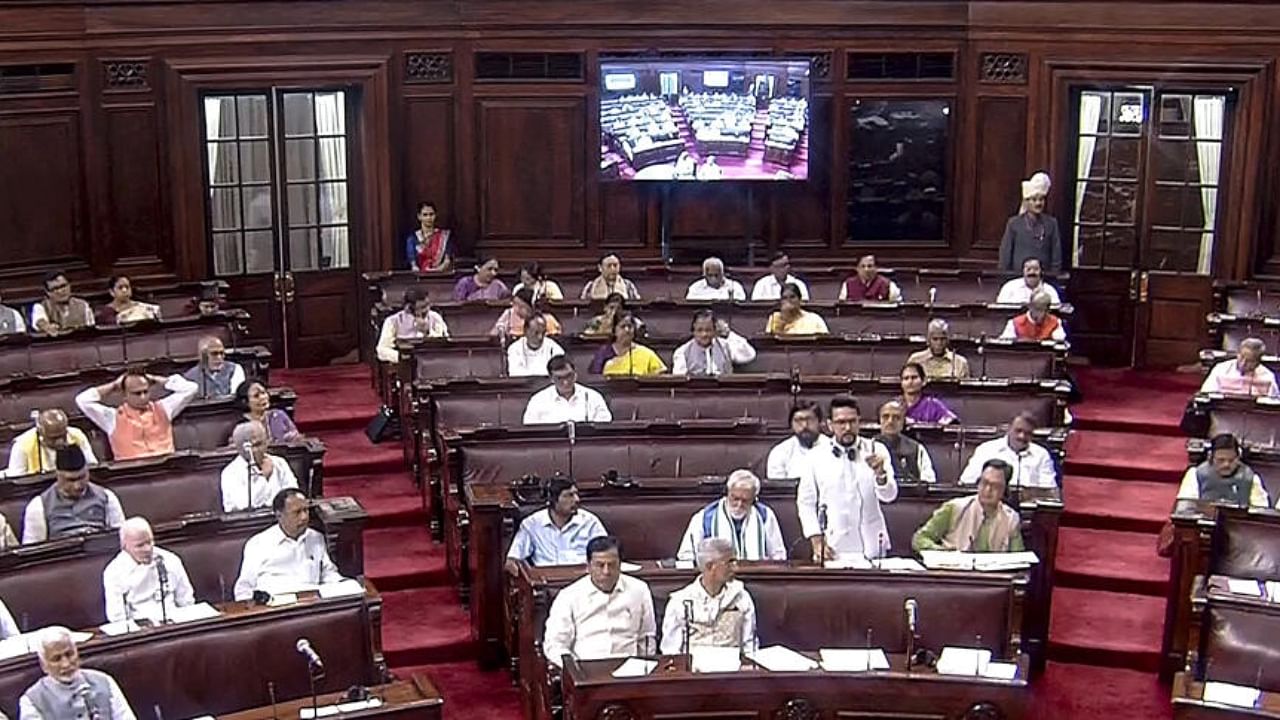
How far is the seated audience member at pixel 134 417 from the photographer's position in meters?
9.59

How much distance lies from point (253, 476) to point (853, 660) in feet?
10.9

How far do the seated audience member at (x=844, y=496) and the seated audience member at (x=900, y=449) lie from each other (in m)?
→ 0.62

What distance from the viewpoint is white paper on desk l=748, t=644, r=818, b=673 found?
705 centimetres

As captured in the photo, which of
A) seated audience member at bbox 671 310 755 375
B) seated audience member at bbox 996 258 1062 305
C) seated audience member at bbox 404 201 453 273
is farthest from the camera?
seated audience member at bbox 404 201 453 273

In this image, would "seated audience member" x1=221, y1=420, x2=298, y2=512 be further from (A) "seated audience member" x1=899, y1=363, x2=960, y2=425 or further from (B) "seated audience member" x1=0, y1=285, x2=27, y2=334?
(B) "seated audience member" x1=0, y1=285, x2=27, y2=334

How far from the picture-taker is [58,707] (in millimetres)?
6539

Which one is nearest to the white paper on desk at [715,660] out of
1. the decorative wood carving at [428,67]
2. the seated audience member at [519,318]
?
the seated audience member at [519,318]

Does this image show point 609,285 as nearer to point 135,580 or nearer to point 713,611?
point 713,611

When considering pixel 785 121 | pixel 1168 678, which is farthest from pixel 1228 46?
pixel 1168 678

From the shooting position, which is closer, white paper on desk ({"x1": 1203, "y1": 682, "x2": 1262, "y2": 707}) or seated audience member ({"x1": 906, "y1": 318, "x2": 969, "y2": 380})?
white paper on desk ({"x1": 1203, "y1": 682, "x2": 1262, "y2": 707})

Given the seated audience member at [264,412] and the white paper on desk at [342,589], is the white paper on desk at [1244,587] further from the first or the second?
the seated audience member at [264,412]

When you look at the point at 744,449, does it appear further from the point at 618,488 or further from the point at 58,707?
the point at 58,707

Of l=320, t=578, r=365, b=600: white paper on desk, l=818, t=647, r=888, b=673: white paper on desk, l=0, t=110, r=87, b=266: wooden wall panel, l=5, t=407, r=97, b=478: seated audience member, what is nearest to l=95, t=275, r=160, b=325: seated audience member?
l=0, t=110, r=87, b=266: wooden wall panel

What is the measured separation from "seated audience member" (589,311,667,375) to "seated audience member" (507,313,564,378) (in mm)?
288
